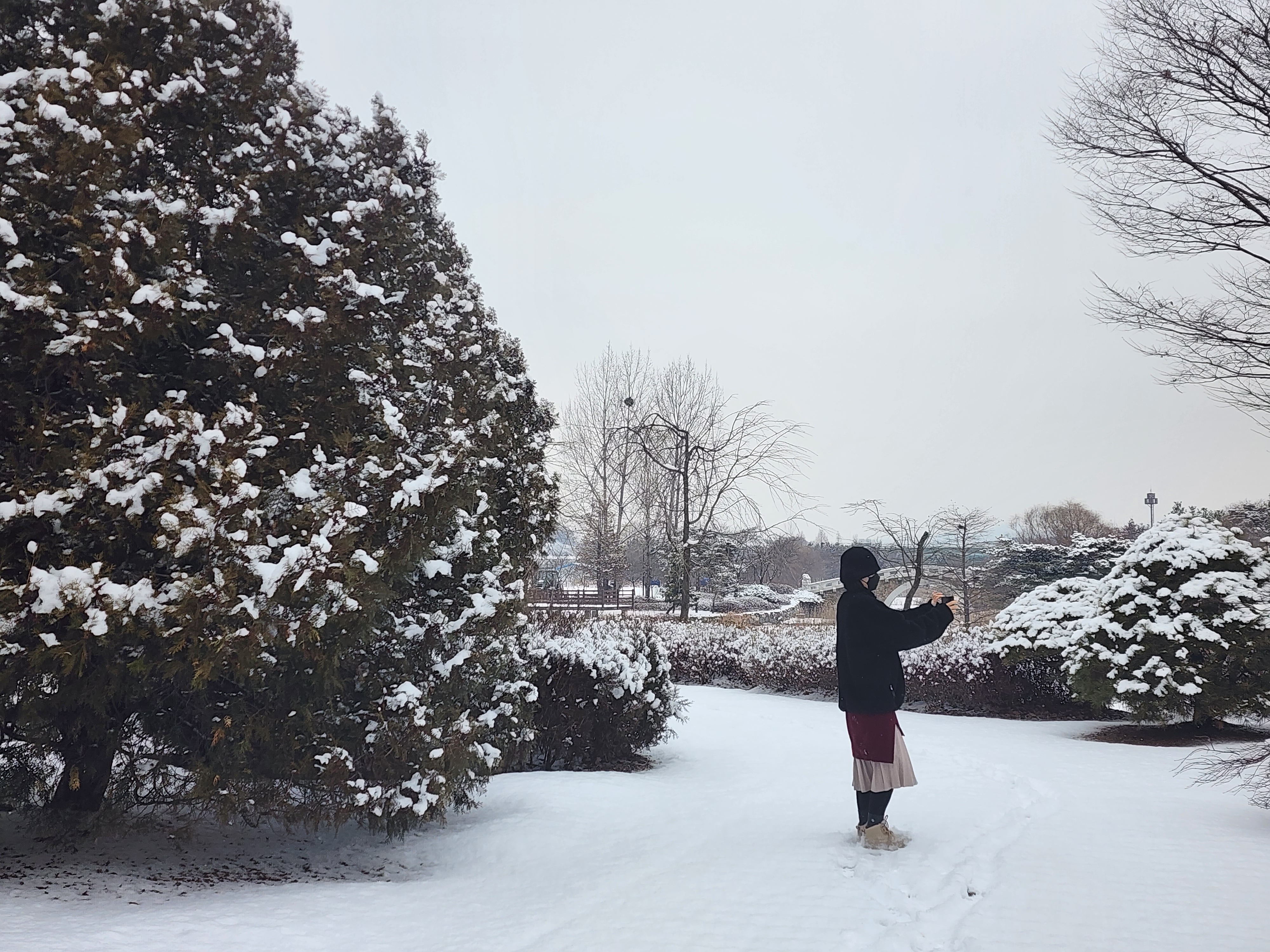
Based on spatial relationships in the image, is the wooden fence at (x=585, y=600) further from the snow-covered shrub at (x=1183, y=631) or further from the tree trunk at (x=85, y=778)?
the tree trunk at (x=85, y=778)

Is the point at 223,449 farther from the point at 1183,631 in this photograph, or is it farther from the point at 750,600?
the point at 750,600

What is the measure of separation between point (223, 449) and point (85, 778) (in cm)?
198

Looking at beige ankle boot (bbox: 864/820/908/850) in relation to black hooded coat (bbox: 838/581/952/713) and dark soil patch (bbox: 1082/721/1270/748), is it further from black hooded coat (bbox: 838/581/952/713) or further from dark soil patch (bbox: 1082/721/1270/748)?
dark soil patch (bbox: 1082/721/1270/748)

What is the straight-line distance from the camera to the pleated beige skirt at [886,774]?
14.0ft

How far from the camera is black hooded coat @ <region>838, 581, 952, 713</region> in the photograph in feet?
14.1

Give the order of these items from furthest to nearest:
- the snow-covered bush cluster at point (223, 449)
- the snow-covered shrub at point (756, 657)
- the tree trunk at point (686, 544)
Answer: the tree trunk at point (686, 544) < the snow-covered shrub at point (756, 657) < the snow-covered bush cluster at point (223, 449)

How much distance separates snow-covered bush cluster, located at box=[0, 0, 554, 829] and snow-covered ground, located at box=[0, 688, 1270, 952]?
0.41m

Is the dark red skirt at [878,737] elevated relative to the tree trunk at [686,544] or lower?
lower

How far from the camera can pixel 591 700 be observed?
6.64 meters

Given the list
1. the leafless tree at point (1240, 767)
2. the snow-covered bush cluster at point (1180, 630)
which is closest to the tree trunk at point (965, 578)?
the snow-covered bush cluster at point (1180, 630)

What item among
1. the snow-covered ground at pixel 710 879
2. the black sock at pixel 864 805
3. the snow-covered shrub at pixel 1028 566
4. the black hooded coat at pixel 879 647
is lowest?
the snow-covered ground at pixel 710 879

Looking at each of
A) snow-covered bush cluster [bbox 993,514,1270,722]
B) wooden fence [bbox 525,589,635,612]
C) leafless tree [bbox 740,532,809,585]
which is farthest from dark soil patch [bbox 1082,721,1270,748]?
leafless tree [bbox 740,532,809,585]

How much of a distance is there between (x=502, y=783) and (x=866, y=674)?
9.66 ft

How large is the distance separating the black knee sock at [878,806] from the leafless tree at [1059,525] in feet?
86.0
